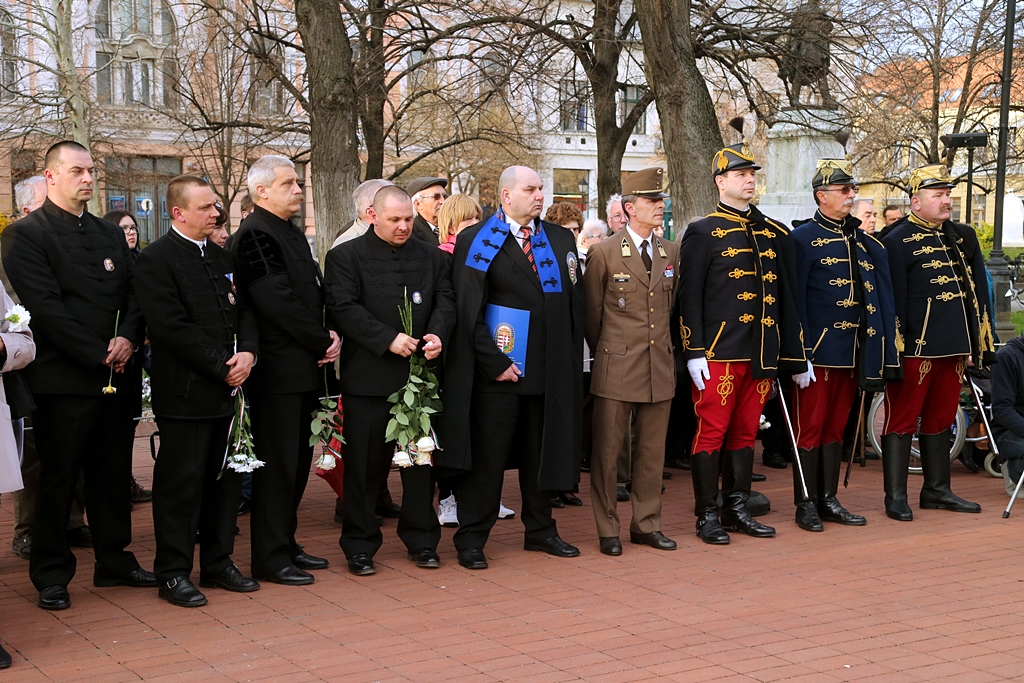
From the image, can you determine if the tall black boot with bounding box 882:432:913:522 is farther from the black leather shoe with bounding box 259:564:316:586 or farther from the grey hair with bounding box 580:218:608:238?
the black leather shoe with bounding box 259:564:316:586

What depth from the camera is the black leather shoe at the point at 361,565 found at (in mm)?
6290

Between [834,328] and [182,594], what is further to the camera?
[834,328]

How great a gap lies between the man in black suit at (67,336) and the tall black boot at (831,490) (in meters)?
4.26

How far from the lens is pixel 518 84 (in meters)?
15.5

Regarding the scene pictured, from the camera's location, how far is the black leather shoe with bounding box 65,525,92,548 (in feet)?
22.9

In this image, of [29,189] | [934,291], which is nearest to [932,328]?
[934,291]

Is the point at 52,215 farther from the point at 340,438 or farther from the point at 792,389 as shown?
the point at 792,389

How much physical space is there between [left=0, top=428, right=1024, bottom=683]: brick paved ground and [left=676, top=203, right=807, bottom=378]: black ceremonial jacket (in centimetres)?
115

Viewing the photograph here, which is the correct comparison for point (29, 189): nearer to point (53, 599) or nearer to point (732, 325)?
point (53, 599)

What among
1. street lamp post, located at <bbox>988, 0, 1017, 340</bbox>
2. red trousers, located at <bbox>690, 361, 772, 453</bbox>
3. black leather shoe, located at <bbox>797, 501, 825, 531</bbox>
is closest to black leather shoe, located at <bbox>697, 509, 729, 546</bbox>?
red trousers, located at <bbox>690, 361, 772, 453</bbox>

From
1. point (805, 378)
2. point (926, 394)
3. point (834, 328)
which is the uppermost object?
point (834, 328)

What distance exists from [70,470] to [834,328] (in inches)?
178

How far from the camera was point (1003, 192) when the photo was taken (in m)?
19.6

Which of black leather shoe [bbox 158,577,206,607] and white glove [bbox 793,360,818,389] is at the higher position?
white glove [bbox 793,360,818,389]
